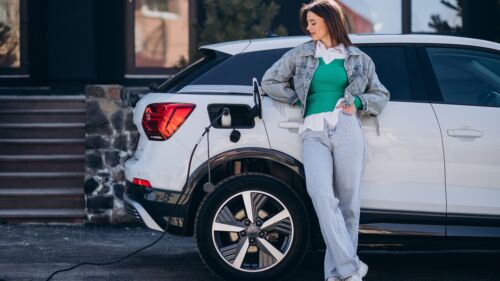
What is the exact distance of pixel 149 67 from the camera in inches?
561

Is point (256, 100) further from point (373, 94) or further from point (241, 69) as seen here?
point (373, 94)

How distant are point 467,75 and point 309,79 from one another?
4.24 feet

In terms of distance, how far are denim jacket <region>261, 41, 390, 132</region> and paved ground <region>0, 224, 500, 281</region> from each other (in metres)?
1.39

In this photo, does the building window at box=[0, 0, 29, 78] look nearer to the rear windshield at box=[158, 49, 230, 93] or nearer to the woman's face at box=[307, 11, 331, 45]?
the rear windshield at box=[158, 49, 230, 93]

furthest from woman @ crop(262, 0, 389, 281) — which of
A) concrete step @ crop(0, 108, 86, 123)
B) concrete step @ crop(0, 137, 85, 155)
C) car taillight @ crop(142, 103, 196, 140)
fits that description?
concrete step @ crop(0, 108, 86, 123)

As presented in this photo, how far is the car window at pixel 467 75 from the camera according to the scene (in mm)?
7496

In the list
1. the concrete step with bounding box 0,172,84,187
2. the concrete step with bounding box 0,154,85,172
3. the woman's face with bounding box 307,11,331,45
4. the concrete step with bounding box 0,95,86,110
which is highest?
the woman's face with bounding box 307,11,331,45

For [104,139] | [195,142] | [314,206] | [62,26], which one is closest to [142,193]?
[195,142]

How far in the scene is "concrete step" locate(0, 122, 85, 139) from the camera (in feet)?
39.3

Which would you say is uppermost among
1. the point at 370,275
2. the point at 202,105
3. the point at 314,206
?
the point at 202,105

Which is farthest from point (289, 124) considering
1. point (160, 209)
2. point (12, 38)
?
point (12, 38)

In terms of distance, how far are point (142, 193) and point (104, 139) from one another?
11.3 ft

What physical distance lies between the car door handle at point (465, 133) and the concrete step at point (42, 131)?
5.74m

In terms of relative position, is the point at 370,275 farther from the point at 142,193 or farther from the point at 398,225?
the point at 142,193
